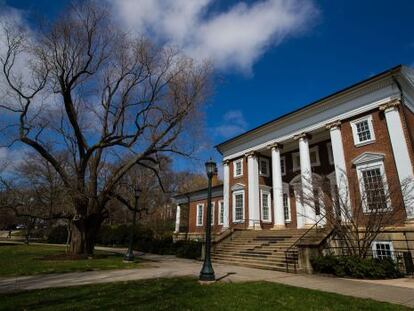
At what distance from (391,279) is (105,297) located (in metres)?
11.3

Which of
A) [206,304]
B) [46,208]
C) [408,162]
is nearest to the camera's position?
[206,304]

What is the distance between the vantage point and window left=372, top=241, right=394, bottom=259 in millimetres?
14556

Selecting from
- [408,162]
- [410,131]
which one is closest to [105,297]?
Answer: [408,162]

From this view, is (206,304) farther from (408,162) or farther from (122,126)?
(122,126)

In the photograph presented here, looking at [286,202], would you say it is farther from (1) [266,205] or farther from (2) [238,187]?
(2) [238,187]

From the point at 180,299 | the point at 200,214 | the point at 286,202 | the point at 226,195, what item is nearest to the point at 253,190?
the point at 286,202

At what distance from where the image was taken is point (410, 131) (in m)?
16.2

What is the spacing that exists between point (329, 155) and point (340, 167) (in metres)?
4.32

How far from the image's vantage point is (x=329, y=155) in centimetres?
2217

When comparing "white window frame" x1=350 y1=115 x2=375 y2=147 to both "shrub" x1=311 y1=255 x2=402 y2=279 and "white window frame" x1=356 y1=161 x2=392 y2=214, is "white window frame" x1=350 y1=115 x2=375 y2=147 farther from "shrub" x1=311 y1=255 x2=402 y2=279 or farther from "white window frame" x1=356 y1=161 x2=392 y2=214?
"shrub" x1=311 y1=255 x2=402 y2=279

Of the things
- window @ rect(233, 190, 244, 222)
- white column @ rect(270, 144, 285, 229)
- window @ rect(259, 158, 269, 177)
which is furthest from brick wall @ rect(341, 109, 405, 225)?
window @ rect(233, 190, 244, 222)

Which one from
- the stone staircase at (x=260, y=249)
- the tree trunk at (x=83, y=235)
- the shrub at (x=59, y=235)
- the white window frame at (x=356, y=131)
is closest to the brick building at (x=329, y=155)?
the white window frame at (x=356, y=131)

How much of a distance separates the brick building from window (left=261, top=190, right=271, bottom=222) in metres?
0.05

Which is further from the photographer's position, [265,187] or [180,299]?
[265,187]
